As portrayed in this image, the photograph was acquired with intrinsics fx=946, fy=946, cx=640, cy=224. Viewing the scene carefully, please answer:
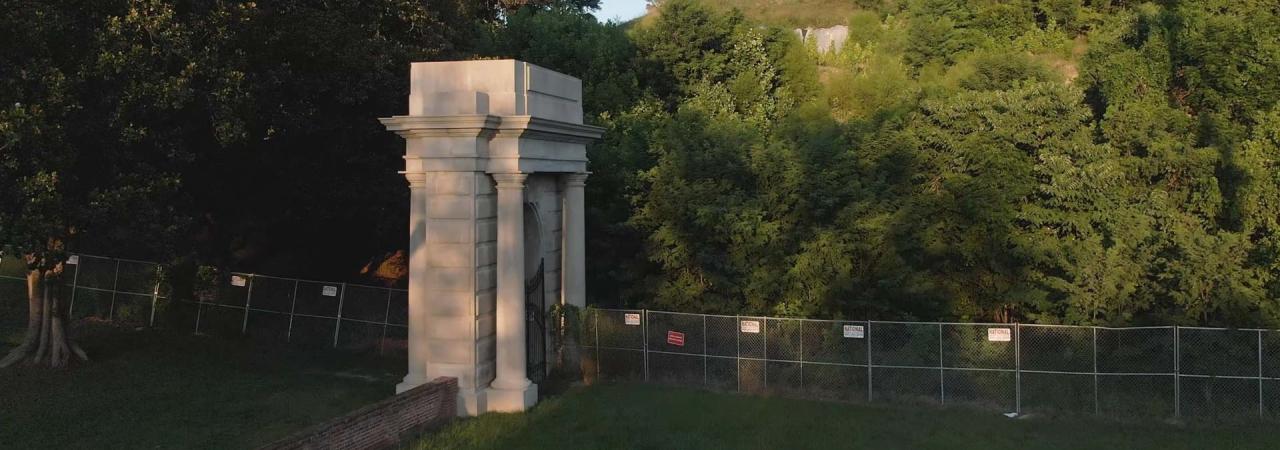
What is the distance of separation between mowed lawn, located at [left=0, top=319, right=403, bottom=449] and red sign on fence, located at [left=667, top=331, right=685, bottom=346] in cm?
586

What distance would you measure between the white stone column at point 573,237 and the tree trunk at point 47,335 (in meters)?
11.0

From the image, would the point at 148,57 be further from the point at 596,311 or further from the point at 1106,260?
the point at 1106,260

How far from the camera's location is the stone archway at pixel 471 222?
670 inches

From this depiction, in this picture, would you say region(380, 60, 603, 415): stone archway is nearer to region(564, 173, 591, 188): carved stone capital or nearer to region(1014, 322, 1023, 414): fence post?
region(564, 173, 591, 188): carved stone capital

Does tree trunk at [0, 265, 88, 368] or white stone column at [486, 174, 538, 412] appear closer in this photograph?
white stone column at [486, 174, 538, 412]

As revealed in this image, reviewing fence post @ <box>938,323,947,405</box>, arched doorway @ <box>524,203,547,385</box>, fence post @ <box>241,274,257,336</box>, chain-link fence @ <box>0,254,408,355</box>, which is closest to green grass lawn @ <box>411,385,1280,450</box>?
fence post @ <box>938,323,947,405</box>

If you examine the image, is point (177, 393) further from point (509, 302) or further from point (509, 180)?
point (509, 180)

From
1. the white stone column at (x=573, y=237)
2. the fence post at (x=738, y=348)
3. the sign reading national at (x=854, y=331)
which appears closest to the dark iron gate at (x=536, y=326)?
the white stone column at (x=573, y=237)

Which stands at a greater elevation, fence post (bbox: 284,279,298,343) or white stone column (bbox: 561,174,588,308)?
white stone column (bbox: 561,174,588,308)

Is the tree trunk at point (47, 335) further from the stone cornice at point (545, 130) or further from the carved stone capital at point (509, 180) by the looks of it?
the stone cornice at point (545, 130)

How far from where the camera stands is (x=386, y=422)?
15031 millimetres

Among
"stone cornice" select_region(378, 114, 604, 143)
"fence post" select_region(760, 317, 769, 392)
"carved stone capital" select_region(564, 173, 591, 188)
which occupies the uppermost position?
"stone cornice" select_region(378, 114, 604, 143)

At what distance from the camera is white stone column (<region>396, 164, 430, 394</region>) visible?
17.5 m

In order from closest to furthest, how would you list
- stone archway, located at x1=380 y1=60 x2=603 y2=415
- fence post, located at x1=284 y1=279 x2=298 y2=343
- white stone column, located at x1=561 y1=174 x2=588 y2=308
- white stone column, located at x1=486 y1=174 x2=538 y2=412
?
stone archway, located at x1=380 y1=60 x2=603 y2=415 → white stone column, located at x1=486 y1=174 x2=538 y2=412 → white stone column, located at x1=561 y1=174 x2=588 y2=308 → fence post, located at x1=284 y1=279 x2=298 y2=343
